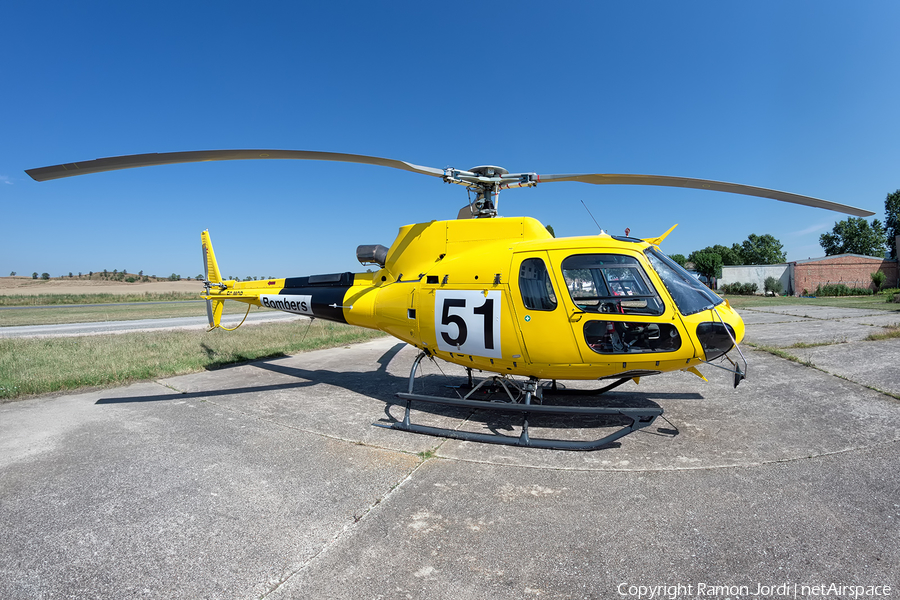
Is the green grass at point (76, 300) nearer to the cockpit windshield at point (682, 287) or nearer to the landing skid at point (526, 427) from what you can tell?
the landing skid at point (526, 427)

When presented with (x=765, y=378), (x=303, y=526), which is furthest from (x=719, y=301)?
(x=303, y=526)

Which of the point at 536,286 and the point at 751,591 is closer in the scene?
the point at 751,591

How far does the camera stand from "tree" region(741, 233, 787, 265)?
86.8 meters

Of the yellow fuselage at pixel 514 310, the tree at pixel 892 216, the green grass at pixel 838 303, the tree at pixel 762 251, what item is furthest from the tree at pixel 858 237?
the yellow fuselage at pixel 514 310

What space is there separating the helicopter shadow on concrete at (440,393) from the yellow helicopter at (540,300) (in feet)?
1.37

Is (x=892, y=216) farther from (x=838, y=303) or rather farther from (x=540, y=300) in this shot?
(x=540, y=300)

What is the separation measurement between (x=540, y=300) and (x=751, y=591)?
3.23 metres

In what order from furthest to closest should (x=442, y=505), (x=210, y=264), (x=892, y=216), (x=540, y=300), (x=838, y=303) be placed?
1. (x=892, y=216)
2. (x=838, y=303)
3. (x=210, y=264)
4. (x=540, y=300)
5. (x=442, y=505)

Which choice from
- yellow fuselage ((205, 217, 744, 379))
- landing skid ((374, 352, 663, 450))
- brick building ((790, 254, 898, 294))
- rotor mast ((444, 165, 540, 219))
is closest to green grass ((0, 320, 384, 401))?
yellow fuselage ((205, 217, 744, 379))

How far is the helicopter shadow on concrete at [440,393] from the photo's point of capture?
5.96 meters

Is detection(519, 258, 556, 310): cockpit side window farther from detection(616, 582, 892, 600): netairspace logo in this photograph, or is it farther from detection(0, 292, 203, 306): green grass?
detection(0, 292, 203, 306): green grass

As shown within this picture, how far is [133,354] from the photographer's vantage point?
11.2 meters

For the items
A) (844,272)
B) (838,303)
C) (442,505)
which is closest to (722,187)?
(442,505)

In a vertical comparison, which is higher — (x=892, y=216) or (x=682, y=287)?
(x=892, y=216)
